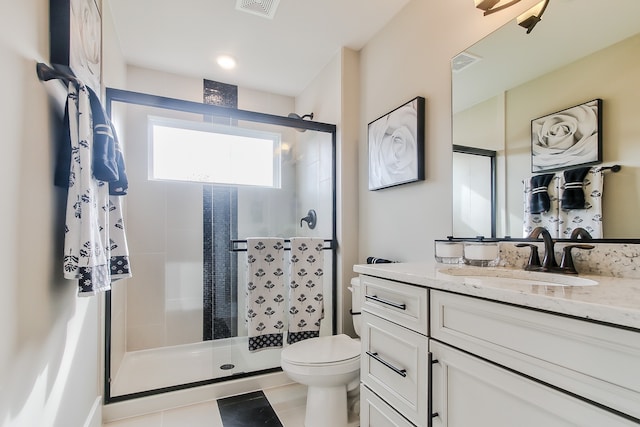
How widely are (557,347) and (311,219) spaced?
6.80 feet

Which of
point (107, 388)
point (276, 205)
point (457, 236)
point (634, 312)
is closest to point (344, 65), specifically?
point (276, 205)

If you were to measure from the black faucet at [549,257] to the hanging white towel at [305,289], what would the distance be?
1283 mm

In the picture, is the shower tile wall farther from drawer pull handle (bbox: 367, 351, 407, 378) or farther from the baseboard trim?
the baseboard trim

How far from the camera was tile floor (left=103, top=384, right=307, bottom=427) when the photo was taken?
68.9 inches

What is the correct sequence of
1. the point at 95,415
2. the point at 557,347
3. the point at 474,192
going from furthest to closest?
1. the point at 95,415
2. the point at 474,192
3. the point at 557,347

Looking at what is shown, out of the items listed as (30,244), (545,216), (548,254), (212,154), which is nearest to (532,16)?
(545,216)

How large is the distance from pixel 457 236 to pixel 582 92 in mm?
735

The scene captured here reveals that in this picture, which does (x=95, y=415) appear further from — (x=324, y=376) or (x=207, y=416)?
Result: (x=324, y=376)

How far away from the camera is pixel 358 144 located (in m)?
2.38

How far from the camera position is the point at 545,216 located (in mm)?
1201

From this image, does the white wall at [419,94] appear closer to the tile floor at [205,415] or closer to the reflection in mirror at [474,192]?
the reflection in mirror at [474,192]

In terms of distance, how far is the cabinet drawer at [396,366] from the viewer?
0.98 meters

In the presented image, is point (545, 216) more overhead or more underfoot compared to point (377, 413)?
more overhead

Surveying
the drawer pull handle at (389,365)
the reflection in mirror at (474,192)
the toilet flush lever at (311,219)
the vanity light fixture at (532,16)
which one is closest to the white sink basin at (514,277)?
the reflection in mirror at (474,192)
